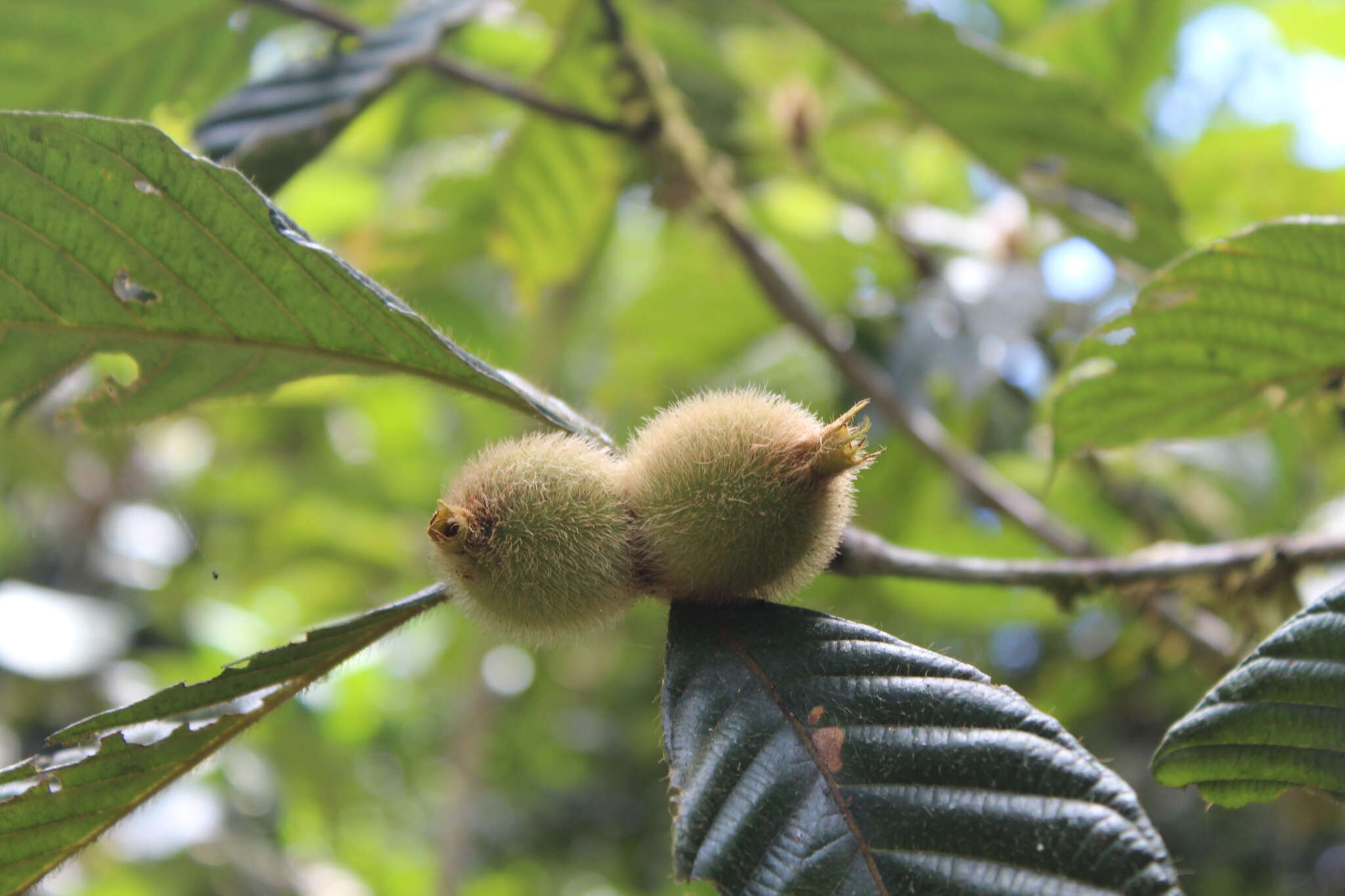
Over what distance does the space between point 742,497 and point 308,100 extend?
1.16 meters

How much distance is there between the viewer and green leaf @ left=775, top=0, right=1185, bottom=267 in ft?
6.14

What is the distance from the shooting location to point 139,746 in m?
1.05

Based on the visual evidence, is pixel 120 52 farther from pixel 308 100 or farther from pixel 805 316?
pixel 805 316

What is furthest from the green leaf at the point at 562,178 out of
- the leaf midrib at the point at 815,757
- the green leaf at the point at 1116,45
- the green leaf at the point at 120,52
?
the leaf midrib at the point at 815,757

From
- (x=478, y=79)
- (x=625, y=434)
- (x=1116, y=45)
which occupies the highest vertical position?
(x=1116, y=45)

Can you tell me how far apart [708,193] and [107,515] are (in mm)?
3122

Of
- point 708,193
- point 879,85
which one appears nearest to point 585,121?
point 708,193

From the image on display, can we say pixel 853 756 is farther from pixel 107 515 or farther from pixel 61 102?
pixel 107 515

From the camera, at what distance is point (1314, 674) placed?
0.92m

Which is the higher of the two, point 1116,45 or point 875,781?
point 1116,45

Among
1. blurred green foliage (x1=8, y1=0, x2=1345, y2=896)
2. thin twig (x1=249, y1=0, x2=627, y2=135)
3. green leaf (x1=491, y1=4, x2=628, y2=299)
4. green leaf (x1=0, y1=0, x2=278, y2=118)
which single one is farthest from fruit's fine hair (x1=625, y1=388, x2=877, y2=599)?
green leaf (x1=0, y1=0, x2=278, y2=118)

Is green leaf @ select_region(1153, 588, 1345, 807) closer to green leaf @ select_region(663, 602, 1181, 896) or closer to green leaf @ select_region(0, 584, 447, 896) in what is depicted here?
green leaf @ select_region(663, 602, 1181, 896)

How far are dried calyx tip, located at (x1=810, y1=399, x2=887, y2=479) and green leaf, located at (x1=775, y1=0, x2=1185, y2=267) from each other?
1.19 meters

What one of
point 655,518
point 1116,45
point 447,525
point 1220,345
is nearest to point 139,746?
point 447,525
